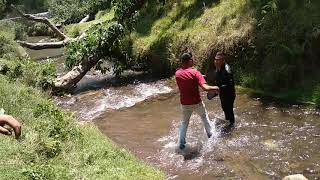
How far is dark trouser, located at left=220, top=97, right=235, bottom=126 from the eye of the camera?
11.8m

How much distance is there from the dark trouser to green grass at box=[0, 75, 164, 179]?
3.22 metres

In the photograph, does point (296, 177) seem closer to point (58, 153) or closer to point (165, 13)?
point (58, 153)

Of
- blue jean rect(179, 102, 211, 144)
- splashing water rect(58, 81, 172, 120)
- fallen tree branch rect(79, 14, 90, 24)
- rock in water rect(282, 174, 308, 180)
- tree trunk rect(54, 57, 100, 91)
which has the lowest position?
fallen tree branch rect(79, 14, 90, 24)

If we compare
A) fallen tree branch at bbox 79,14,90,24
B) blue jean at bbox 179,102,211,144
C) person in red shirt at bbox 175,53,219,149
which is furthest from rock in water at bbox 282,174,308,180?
fallen tree branch at bbox 79,14,90,24

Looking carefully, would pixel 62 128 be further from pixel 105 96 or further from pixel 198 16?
→ pixel 198 16

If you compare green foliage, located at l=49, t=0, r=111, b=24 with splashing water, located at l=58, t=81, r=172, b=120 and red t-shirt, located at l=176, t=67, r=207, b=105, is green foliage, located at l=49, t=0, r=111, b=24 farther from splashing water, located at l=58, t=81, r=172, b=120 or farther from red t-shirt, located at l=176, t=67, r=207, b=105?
red t-shirt, located at l=176, t=67, r=207, b=105

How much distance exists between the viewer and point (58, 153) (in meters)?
9.11

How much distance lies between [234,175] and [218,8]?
955cm

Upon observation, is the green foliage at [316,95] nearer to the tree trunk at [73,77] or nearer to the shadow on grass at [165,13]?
the shadow on grass at [165,13]

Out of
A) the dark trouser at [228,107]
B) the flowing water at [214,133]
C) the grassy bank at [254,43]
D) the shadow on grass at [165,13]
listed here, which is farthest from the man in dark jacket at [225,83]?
the shadow on grass at [165,13]

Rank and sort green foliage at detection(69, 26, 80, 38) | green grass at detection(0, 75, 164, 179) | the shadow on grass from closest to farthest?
green grass at detection(0, 75, 164, 179) → the shadow on grass → green foliage at detection(69, 26, 80, 38)

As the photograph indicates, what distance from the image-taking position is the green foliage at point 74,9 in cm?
3612

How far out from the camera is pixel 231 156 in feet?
33.9

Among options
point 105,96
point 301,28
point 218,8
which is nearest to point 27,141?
point 105,96
